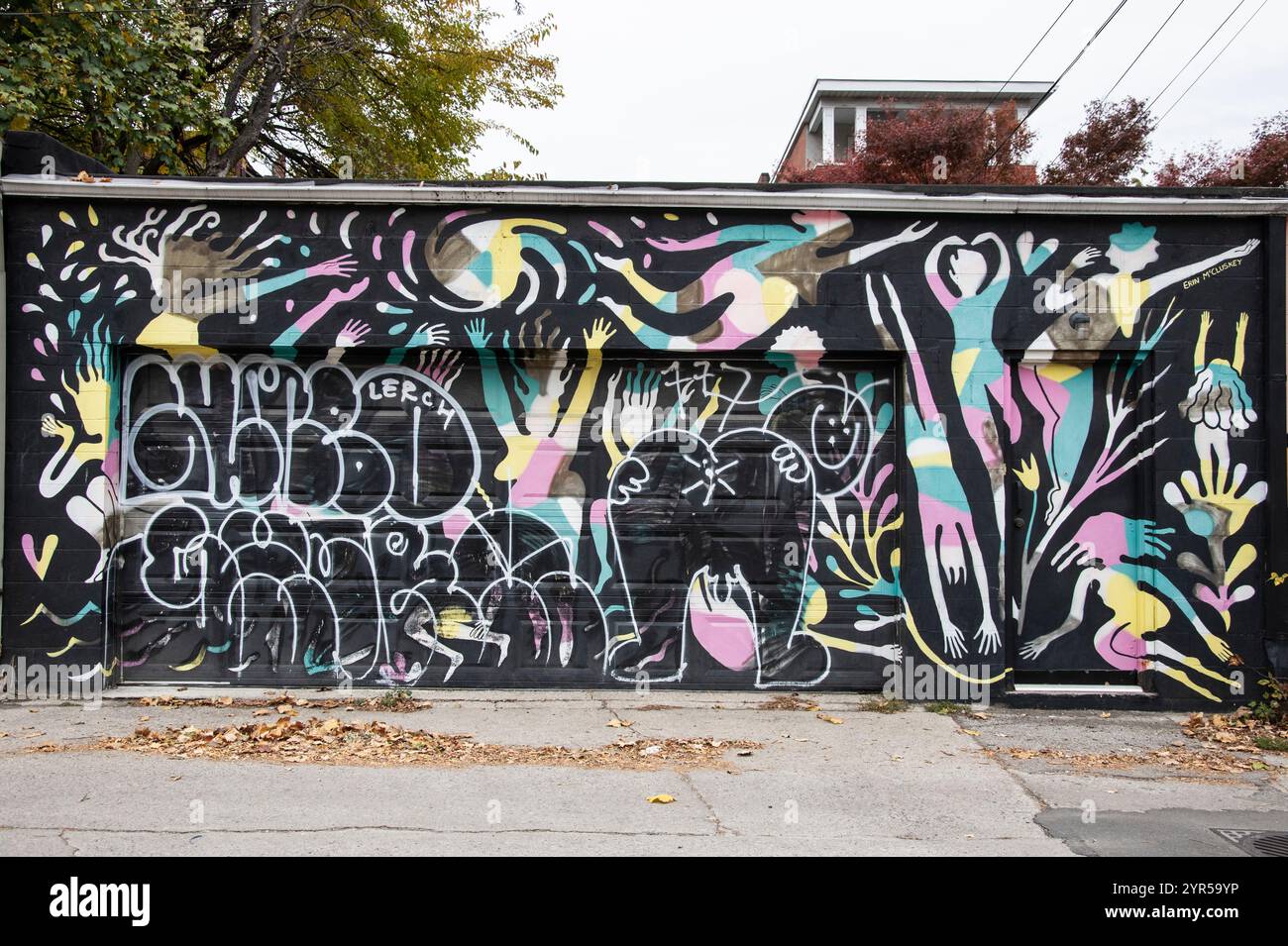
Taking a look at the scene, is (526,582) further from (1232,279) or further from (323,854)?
(1232,279)

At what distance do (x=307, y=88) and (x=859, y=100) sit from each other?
2972cm

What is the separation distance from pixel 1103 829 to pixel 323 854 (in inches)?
144

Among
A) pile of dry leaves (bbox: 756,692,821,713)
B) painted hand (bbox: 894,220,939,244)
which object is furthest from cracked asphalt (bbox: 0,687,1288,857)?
painted hand (bbox: 894,220,939,244)

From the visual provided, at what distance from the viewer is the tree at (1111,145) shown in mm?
21672

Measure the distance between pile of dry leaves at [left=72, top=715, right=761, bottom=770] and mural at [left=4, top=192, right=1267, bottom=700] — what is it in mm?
1043

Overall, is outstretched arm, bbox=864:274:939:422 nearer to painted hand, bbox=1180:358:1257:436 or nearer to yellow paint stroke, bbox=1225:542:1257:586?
painted hand, bbox=1180:358:1257:436

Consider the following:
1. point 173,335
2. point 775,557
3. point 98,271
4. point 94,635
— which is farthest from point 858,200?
point 94,635

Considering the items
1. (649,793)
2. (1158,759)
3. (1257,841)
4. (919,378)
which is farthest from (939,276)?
(649,793)

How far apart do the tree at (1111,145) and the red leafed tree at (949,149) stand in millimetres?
1090

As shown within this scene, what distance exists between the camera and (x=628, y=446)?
7.17 m

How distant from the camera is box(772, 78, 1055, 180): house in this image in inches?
1460

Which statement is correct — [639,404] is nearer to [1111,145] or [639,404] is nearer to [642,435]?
[642,435]

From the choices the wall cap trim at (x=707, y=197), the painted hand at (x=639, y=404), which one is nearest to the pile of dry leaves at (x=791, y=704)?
the painted hand at (x=639, y=404)
